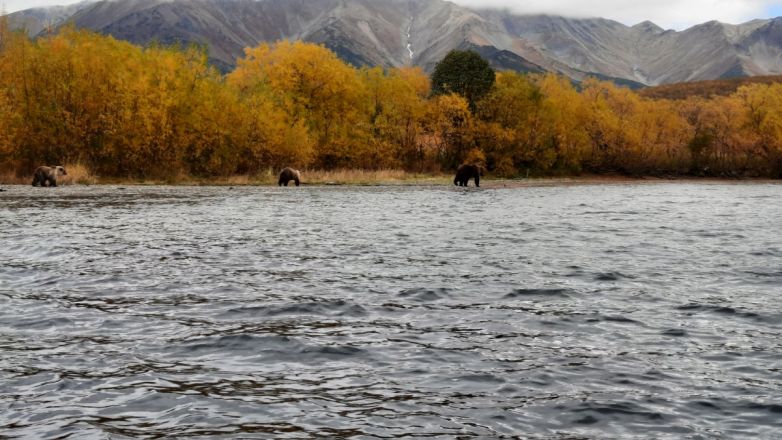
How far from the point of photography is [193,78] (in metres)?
74.1

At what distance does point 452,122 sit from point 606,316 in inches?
3242

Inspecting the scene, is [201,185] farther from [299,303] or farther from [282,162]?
[299,303]

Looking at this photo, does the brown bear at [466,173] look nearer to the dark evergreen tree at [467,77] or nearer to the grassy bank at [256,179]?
the grassy bank at [256,179]

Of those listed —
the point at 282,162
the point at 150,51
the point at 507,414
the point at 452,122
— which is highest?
the point at 150,51

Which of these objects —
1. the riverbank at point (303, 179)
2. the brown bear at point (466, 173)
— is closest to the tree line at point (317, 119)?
the riverbank at point (303, 179)

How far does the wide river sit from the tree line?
4576cm

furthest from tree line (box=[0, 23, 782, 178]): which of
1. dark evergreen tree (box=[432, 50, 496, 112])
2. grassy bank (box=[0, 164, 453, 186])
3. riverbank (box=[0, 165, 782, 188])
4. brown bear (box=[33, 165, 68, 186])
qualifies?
brown bear (box=[33, 165, 68, 186])

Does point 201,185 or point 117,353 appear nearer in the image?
point 117,353

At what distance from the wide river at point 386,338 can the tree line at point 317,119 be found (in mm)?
45761

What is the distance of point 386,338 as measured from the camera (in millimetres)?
10922

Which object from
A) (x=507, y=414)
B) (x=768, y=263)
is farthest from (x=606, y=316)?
(x=768, y=263)

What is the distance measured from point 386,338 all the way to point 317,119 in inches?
3058

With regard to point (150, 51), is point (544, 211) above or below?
below

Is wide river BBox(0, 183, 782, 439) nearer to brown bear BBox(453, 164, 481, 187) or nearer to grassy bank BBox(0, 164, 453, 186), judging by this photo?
grassy bank BBox(0, 164, 453, 186)
